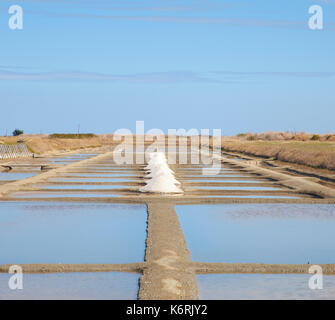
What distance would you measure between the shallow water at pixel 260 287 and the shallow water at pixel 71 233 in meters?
1.39

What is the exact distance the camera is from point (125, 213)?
11.3 meters

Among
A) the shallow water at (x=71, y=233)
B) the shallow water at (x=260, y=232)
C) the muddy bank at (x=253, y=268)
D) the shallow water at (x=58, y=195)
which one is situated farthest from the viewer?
the shallow water at (x=58, y=195)

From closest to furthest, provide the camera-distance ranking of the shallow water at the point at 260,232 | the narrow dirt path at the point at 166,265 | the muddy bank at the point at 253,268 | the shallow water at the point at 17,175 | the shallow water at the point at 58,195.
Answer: the narrow dirt path at the point at 166,265 < the muddy bank at the point at 253,268 < the shallow water at the point at 260,232 < the shallow water at the point at 58,195 < the shallow water at the point at 17,175

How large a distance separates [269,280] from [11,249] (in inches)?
144

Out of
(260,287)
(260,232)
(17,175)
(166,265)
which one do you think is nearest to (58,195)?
(260,232)

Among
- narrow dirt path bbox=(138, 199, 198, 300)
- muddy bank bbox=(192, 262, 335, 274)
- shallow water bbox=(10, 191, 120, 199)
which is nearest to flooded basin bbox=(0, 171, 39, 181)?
shallow water bbox=(10, 191, 120, 199)

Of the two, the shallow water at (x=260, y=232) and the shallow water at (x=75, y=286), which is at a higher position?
the shallow water at (x=75, y=286)

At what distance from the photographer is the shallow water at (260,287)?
5.44 metres

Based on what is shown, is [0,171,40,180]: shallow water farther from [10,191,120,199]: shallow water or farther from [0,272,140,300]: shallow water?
[0,272,140,300]: shallow water

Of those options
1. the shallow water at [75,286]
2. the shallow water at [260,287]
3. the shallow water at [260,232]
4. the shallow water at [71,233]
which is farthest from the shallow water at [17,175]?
the shallow water at [260,287]

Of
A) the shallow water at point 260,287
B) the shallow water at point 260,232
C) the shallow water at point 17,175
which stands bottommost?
the shallow water at point 260,232

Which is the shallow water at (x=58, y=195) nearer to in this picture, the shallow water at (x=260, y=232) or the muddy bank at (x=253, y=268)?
the shallow water at (x=260, y=232)

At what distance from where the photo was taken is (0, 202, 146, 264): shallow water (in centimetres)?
729

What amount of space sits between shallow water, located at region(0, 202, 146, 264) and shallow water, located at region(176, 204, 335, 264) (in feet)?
3.01
